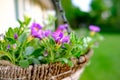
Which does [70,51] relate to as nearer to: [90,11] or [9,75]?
[9,75]

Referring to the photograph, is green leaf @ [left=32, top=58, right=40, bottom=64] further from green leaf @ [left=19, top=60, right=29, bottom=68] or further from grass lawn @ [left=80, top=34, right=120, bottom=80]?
grass lawn @ [left=80, top=34, right=120, bottom=80]

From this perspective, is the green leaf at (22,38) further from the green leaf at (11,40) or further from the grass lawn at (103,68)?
the grass lawn at (103,68)

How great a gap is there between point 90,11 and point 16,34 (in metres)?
18.4

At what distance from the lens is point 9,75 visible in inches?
33.5

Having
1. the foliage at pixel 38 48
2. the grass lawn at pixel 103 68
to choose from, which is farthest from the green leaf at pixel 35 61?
the grass lawn at pixel 103 68

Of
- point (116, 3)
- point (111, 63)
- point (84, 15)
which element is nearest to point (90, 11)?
point (84, 15)

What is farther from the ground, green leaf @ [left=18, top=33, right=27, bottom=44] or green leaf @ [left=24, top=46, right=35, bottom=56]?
green leaf @ [left=18, top=33, right=27, bottom=44]

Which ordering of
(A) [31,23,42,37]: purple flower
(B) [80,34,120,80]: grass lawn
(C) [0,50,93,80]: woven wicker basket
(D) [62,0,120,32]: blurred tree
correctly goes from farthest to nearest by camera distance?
(D) [62,0,120,32]: blurred tree < (B) [80,34,120,80]: grass lawn < (A) [31,23,42,37]: purple flower < (C) [0,50,93,80]: woven wicker basket

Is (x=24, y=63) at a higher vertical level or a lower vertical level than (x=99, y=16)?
higher

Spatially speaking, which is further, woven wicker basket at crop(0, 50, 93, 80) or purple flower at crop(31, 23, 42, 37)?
purple flower at crop(31, 23, 42, 37)

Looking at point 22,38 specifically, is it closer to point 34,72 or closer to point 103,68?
point 34,72

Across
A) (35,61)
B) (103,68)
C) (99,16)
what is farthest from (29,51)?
(99,16)

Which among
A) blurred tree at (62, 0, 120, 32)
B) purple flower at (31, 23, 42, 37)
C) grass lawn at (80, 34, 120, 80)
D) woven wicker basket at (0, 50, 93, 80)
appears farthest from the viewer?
blurred tree at (62, 0, 120, 32)

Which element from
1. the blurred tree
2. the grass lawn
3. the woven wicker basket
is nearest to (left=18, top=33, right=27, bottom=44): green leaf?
the woven wicker basket
